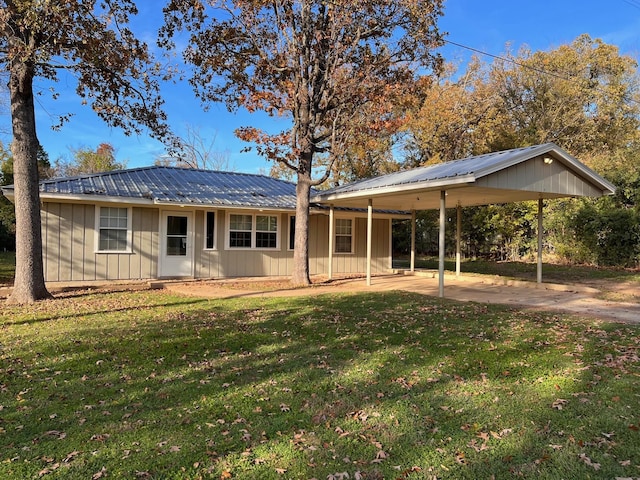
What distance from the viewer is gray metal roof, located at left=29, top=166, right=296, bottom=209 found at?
12172 mm

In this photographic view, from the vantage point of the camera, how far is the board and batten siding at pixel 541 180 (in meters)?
9.89

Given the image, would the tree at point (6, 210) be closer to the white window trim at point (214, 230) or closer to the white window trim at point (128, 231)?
the white window trim at point (128, 231)

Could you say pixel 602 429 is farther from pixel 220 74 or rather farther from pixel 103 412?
pixel 220 74

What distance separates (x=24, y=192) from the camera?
8.94 meters

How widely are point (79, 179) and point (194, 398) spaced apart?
435 inches

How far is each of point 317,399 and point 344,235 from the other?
12.3 metres

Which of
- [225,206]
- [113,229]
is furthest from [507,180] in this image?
[113,229]

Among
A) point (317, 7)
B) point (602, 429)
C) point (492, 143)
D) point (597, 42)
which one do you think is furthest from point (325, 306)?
point (597, 42)

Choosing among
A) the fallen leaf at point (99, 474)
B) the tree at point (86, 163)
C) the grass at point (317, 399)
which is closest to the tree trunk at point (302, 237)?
the grass at point (317, 399)

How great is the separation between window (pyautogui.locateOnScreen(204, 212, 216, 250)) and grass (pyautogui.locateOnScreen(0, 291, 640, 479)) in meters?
6.42

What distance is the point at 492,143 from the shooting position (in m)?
24.2

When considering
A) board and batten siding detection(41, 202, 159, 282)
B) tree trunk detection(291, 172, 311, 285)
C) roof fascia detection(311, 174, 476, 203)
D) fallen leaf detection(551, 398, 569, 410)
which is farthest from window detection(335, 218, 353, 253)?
fallen leaf detection(551, 398, 569, 410)

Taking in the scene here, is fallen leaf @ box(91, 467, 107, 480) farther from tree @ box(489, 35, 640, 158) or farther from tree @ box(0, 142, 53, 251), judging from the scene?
tree @ box(0, 142, 53, 251)

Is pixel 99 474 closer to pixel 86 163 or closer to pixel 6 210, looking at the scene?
pixel 6 210
